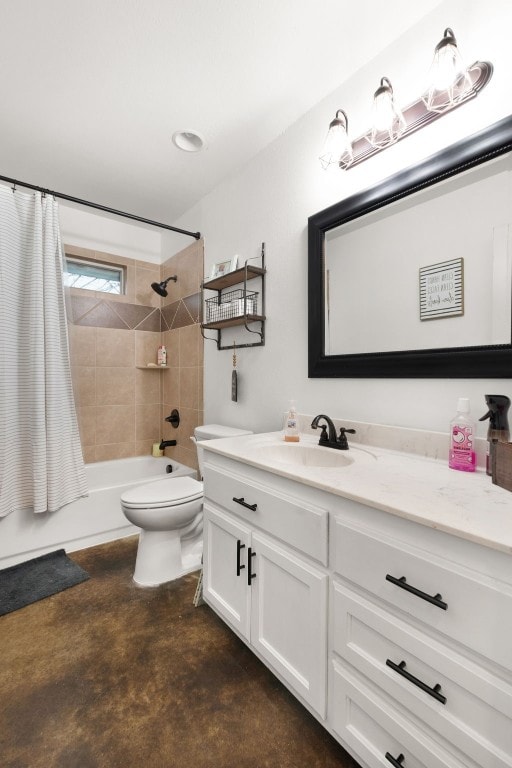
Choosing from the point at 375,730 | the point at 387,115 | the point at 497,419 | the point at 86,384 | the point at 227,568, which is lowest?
the point at 375,730

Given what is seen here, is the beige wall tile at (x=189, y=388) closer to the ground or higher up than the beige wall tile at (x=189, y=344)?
closer to the ground

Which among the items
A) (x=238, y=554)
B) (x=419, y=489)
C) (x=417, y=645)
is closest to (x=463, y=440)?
(x=419, y=489)

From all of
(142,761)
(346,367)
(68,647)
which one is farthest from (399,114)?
(68,647)

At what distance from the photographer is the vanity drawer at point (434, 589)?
1.96 ft

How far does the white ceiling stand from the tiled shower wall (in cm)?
74

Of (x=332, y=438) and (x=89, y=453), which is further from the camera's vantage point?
(x=89, y=453)

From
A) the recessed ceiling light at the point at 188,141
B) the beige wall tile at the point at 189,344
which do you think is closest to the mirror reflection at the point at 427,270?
the recessed ceiling light at the point at 188,141

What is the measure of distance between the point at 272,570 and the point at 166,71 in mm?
2015

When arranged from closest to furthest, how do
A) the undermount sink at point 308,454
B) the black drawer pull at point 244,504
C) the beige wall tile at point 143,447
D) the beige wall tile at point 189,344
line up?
the black drawer pull at point 244,504 → the undermount sink at point 308,454 → the beige wall tile at point 189,344 → the beige wall tile at point 143,447

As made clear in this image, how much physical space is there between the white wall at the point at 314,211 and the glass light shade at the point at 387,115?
0.16 ft

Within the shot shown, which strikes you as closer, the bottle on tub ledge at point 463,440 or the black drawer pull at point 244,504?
the bottle on tub ledge at point 463,440

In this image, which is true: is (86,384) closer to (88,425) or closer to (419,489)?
(88,425)

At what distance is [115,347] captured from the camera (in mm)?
2826

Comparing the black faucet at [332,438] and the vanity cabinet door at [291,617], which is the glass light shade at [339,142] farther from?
the vanity cabinet door at [291,617]
